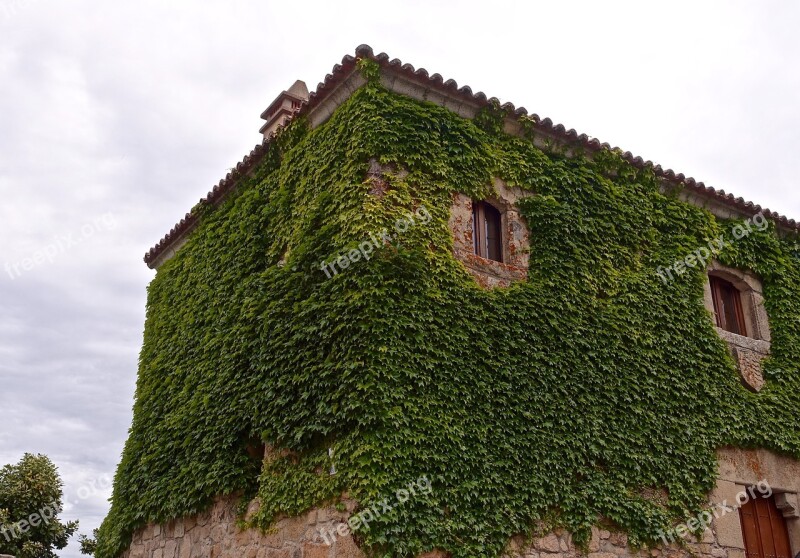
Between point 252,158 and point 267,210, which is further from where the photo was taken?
point 252,158

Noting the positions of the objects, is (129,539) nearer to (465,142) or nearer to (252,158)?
(252,158)

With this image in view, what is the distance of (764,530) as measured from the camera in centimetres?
952

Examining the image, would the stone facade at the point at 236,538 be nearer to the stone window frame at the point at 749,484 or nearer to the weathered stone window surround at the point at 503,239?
the weathered stone window surround at the point at 503,239

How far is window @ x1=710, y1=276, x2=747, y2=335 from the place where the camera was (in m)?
10.9

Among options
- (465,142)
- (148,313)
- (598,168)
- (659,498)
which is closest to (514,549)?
(659,498)

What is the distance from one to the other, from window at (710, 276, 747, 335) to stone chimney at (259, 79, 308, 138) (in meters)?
7.31

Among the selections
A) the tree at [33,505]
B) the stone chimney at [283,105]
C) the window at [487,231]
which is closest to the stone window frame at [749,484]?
the window at [487,231]

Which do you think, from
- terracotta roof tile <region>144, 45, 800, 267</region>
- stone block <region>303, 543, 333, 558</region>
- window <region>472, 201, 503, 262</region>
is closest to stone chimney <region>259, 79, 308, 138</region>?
terracotta roof tile <region>144, 45, 800, 267</region>

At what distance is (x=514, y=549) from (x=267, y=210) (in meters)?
5.62

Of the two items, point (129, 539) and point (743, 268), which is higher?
point (743, 268)

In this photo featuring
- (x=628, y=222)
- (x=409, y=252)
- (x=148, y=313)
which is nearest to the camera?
(x=409, y=252)

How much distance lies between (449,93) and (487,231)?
1848mm

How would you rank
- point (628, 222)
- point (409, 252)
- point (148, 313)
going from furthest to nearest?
1. point (148, 313)
2. point (628, 222)
3. point (409, 252)

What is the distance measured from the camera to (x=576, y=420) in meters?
8.38
